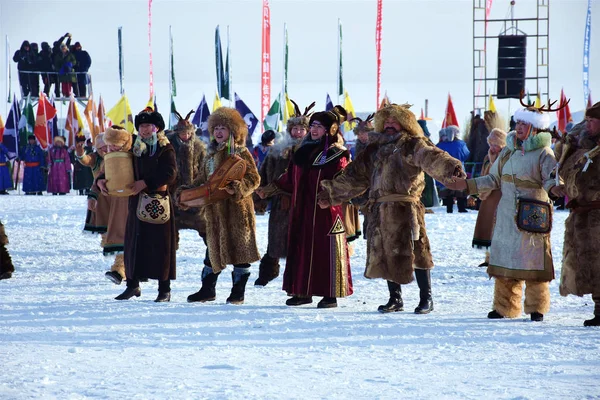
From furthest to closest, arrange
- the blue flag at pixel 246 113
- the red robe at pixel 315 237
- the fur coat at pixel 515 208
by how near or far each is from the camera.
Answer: the blue flag at pixel 246 113 < the red robe at pixel 315 237 < the fur coat at pixel 515 208

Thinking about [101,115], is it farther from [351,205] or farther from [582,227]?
[582,227]

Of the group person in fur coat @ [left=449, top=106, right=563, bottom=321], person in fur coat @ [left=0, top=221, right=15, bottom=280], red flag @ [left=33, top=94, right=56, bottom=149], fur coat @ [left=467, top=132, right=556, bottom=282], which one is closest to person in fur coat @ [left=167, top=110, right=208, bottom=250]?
person in fur coat @ [left=0, top=221, right=15, bottom=280]

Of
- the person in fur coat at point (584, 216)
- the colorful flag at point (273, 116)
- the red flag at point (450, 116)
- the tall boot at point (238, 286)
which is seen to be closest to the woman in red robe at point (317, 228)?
the tall boot at point (238, 286)

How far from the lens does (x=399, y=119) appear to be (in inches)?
296

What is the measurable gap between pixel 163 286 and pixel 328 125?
180cm

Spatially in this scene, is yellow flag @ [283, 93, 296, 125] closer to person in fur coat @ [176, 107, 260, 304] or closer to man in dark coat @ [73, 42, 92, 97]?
man in dark coat @ [73, 42, 92, 97]

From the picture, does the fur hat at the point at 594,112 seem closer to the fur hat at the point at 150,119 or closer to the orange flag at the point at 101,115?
the fur hat at the point at 150,119

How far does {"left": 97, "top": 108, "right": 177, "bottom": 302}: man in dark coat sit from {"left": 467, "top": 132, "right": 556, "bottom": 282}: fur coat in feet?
8.30

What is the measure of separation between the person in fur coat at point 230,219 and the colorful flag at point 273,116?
665 inches

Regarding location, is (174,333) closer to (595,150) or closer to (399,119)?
(399,119)

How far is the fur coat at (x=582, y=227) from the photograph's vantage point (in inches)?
268

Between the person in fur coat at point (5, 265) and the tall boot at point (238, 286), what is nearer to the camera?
the tall boot at point (238, 286)

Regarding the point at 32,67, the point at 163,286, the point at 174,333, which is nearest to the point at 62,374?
the point at 174,333

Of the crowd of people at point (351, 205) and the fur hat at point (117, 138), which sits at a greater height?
the fur hat at point (117, 138)
